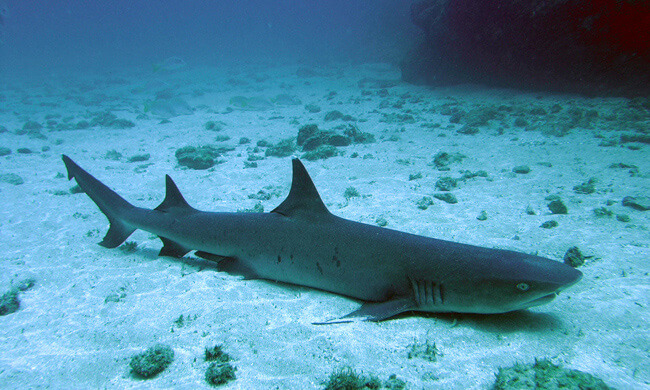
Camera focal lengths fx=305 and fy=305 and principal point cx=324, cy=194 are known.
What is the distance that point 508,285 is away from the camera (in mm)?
2709

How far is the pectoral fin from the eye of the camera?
9.62ft

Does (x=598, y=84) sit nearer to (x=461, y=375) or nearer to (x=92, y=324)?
(x=461, y=375)

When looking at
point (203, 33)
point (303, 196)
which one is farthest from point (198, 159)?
point (203, 33)

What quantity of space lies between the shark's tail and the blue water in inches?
1403

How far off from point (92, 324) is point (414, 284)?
358 centimetres

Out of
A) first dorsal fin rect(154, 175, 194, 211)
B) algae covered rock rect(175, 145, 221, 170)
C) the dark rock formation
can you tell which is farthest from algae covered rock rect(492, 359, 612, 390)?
the dark rock formation

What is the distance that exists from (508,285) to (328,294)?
186 cm

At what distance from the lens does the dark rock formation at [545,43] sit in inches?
458

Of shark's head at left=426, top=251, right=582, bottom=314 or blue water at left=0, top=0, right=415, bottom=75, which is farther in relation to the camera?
blue water at left=0, top=0, right=415, bottom=75

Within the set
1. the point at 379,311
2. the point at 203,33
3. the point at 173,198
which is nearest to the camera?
the point at 379,311

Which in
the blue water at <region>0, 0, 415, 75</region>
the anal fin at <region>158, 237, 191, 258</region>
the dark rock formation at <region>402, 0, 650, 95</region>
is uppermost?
the blue water at <region>0, 0, 415, 75</region>

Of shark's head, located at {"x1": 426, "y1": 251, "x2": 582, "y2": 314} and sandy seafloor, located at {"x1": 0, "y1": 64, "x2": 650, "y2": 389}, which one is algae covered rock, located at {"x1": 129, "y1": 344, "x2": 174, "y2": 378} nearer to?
sandy seafloor, located at {"x1": 0, "y1": 64, "x2": 650, "y2": 389}

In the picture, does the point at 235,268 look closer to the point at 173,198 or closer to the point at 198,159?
the point at 173,198

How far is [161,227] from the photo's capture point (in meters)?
4.62
